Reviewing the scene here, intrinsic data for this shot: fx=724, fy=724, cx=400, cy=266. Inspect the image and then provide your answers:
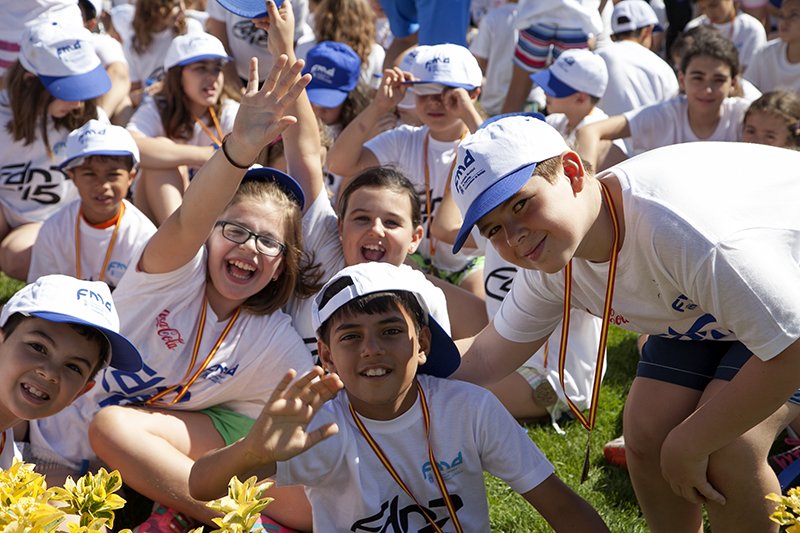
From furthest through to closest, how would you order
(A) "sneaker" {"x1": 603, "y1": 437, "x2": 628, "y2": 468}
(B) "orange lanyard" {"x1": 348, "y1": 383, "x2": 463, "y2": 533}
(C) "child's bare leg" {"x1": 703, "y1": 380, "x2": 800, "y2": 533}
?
(A) "sneaker" {"x1": 603, "y1": 437, "x2": 628, "y2": 468} < (B) "orange lanyard" {"x1": 348, "y1": 383, "x2": 463, "y2": 533} < (C) "child's bare leg" {"x1": 703, "y1": 380, "x2": 800, "y2": 533}

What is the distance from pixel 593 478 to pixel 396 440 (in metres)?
1.23

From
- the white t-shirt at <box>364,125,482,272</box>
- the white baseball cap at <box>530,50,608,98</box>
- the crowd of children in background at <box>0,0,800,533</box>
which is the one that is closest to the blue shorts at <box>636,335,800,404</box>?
the crowd of children in background at <box>0,0,800,533</box>

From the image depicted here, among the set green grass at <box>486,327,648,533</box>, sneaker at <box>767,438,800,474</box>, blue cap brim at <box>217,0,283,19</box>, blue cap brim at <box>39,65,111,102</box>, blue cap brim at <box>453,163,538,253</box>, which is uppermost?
blue cap brim at <box>217,0,283,19</box>

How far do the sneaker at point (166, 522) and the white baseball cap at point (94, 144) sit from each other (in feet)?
6.97

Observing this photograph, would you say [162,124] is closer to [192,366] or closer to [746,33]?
[192,366]

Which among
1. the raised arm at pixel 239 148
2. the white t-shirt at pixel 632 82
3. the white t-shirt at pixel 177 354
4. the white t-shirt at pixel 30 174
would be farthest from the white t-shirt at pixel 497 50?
the raised arm at pixel 239 148

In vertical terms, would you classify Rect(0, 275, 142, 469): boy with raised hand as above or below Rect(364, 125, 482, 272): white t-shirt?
above

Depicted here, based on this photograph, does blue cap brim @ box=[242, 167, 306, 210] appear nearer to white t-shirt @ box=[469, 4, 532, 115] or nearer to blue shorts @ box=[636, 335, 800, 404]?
blue shorts @ box=[636, 335, 800, 404]

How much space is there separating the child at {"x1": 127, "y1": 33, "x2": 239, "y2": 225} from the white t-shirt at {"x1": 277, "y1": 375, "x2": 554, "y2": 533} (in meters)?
3.07

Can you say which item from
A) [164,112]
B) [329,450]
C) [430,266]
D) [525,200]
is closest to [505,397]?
[430,266]

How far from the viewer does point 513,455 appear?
2.30m

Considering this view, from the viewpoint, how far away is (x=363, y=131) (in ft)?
14.6

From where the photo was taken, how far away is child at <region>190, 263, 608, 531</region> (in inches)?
88.7

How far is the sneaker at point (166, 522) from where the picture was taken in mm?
2590
